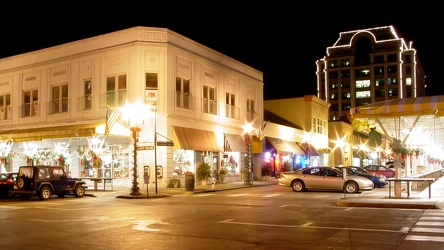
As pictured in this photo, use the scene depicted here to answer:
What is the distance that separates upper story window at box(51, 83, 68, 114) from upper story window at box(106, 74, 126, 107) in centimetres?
413

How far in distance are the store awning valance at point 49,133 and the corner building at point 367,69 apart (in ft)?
317

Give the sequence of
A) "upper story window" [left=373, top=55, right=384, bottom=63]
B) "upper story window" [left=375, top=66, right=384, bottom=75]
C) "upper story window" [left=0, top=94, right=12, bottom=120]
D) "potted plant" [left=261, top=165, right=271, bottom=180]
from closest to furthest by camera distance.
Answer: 1. "upper story window" [left=0, top=94, right=12, bottom=120]
2. "potted plant" [left=261, top=165, right=271, bottom=180]
3. "upper story window" [left=375, top=66, right=384, bottom=75]
4. "upper story window" [left=373, top=55, right=384, bottom=63]

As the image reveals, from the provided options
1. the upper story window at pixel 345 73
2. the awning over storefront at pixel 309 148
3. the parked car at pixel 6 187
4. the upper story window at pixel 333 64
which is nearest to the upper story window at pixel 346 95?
the upper story window at pixel 345 73

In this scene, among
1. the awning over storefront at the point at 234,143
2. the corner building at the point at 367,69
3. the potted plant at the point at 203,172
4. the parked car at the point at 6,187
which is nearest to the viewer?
A: the parked car at the point at 6,187

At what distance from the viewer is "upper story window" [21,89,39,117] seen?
36625mm

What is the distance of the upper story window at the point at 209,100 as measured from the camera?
120ft

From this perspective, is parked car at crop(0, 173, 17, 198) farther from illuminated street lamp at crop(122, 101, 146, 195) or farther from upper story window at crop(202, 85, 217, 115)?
upper story window at crop(202, 85, 217, 115)

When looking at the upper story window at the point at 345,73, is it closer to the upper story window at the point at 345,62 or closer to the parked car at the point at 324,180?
Answer: the upper story window at the point at 345,62

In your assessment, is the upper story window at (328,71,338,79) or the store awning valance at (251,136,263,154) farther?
the upper story window at (328,71,338,79)

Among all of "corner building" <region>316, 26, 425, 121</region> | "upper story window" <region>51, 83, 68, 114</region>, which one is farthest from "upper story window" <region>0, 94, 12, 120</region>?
"corner building" <region>316, 26, 425, 121</region>

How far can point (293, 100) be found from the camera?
56969mm

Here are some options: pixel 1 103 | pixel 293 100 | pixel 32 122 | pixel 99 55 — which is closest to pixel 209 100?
pixel 99 55

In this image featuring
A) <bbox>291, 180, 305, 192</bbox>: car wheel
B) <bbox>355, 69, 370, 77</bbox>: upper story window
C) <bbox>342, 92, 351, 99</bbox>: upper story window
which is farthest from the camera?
<bbox>342, 92, 351, 99</bbox>: upper story window

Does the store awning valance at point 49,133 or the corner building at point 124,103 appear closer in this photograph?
the store awning valance at point 49,133
